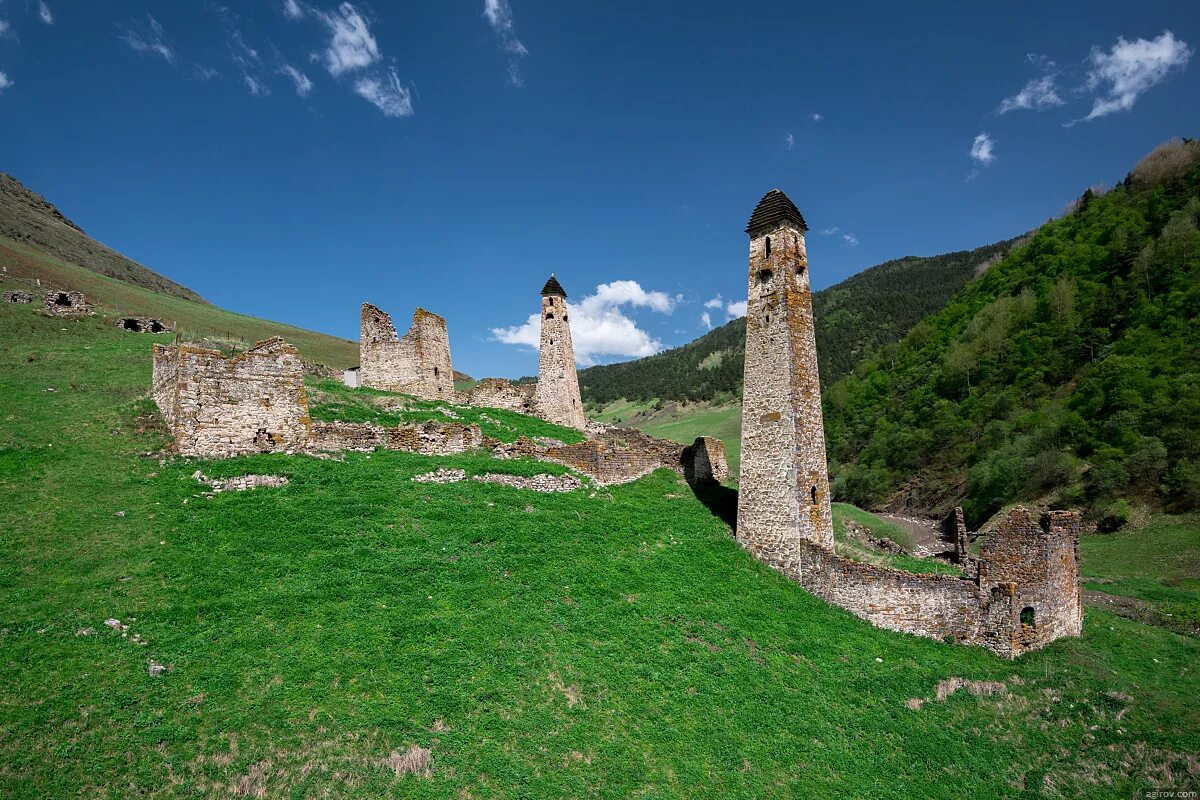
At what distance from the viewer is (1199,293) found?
1768 inches

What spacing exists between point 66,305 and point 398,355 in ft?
59.5

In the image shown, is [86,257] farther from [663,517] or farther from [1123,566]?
[1123,566]

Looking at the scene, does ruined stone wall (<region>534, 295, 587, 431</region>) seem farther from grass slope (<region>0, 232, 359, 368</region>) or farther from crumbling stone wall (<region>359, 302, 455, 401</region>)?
grass slope (<region>0, 232, 359, 368</region>)

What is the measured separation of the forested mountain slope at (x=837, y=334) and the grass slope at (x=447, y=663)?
105 meters

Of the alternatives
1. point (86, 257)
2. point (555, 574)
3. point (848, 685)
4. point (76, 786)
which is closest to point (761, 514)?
point (848, 685)

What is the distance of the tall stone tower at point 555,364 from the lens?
2853cm

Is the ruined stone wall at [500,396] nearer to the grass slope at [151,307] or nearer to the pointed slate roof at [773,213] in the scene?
the pointed slate roof at [773,213]

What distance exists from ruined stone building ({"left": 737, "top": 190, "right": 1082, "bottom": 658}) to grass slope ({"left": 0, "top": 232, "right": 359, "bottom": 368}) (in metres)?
36.3

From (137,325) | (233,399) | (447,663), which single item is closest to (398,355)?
(233,399)

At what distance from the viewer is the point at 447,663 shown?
938 cm

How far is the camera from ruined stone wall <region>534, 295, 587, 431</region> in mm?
28516

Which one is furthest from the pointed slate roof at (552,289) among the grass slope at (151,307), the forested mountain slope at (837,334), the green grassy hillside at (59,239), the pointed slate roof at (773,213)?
the forested mountain slope at (837,334)

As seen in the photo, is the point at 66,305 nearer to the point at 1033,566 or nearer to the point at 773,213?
the point at 773,213

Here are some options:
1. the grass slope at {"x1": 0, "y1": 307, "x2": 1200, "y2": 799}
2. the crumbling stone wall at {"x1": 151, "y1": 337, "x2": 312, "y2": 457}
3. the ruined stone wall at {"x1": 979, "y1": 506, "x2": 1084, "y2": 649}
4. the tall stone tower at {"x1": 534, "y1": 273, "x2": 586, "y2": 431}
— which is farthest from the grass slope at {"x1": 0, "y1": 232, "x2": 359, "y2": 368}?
the ruined stone wall at {"x1": 979, "y1": 506, "x2": 1084, "y2": 649}
